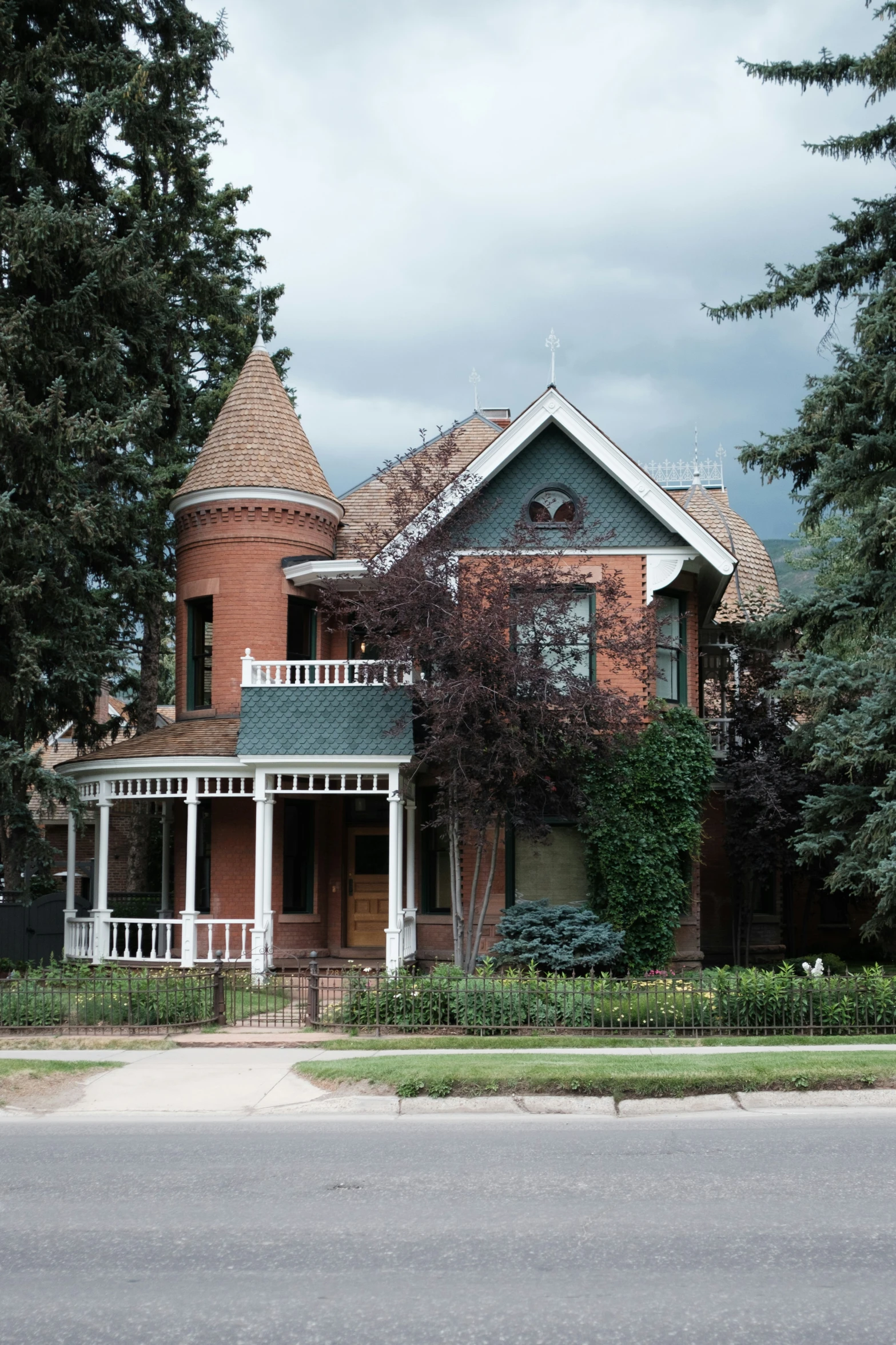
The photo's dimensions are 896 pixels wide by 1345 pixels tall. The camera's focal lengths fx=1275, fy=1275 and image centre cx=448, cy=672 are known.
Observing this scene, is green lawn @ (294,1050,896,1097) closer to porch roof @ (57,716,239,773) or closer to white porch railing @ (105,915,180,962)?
white porch railing @ (105,915,180,962)

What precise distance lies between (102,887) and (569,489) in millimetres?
10561

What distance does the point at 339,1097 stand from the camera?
1170 cm

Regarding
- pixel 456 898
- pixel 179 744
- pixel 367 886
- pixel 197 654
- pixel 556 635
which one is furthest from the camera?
pixel 197 654

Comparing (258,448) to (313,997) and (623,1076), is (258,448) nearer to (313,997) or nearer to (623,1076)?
(313,997)

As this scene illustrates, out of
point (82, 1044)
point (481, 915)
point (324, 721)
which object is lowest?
point (82, 1044)

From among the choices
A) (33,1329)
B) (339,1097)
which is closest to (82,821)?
(339,1097)

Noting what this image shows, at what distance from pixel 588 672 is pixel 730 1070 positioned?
34.0 ft

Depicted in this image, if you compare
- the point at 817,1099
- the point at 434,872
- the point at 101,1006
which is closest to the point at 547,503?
the point at 434,872

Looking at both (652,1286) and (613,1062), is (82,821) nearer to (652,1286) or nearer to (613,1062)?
(613,1062)

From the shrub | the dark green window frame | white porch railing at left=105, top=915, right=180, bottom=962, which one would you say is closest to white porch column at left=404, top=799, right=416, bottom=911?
the dark green window frame

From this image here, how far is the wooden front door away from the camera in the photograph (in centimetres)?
2330

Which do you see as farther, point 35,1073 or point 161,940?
point 161,940

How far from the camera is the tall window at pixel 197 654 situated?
24.4 m

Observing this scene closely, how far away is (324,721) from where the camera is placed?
20938 millimetres
